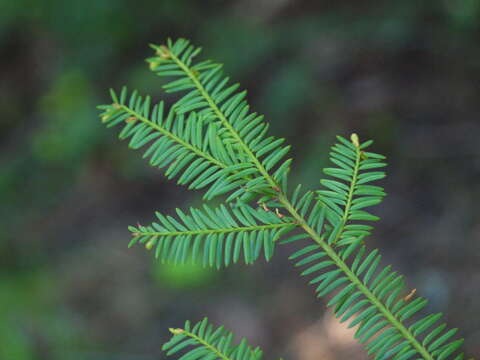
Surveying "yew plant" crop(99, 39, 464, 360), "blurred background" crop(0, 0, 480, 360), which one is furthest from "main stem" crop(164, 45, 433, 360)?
"blurred background" crop(0, 0, 480, 360)

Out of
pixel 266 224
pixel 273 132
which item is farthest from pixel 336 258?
pixel 273 132

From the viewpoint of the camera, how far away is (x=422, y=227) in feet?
6.98

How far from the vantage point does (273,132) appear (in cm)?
252

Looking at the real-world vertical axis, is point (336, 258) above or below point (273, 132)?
below

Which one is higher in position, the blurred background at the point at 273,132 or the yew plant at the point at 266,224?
the blurred background at the point at 273,132

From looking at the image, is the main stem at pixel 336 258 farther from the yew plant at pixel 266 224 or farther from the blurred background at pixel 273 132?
the blurred background at pixel 273 132

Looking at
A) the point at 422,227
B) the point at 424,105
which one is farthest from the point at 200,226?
the point at 424,105

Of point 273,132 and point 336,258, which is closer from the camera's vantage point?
point 336,258

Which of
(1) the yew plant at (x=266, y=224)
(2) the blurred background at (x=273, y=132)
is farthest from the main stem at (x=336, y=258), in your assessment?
(2) the blurred background at (x=273, y=132)

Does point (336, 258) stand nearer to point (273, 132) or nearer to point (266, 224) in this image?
point (266, 224)

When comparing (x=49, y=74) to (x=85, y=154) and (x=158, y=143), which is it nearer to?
(x=85, y=154)

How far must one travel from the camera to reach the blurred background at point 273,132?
2113 millimetres

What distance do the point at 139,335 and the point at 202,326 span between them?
2.04 m

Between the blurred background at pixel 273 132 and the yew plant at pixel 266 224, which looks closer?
the yew plant at pixel 266 224
